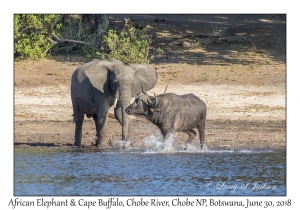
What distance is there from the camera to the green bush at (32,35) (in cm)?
2373

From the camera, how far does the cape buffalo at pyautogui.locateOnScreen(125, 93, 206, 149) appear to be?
16.8 metres

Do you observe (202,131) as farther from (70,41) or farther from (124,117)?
(70,41)

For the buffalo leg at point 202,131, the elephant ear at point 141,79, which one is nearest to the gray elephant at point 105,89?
the elephant ear at point 141,79

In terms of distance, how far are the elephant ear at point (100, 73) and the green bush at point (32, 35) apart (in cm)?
638

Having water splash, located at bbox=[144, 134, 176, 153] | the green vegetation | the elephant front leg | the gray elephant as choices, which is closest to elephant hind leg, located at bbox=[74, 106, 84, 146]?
the gray elephant

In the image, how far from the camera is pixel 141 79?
1806 cm

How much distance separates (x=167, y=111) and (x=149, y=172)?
1.95 metres

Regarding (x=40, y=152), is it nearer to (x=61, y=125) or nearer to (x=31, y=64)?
(x=61, y=125)

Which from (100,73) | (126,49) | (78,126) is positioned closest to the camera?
(100,73)

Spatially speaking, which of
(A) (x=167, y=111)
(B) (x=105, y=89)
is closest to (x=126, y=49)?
(B) (x=105, y=89)

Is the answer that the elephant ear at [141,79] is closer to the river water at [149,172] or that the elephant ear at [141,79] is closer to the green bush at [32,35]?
the river water at [149,172]

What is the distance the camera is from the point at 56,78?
22.5 m

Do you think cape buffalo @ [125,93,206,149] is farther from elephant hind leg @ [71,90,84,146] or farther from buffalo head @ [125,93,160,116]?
elephant hind leg @ [71,90,84,146]
